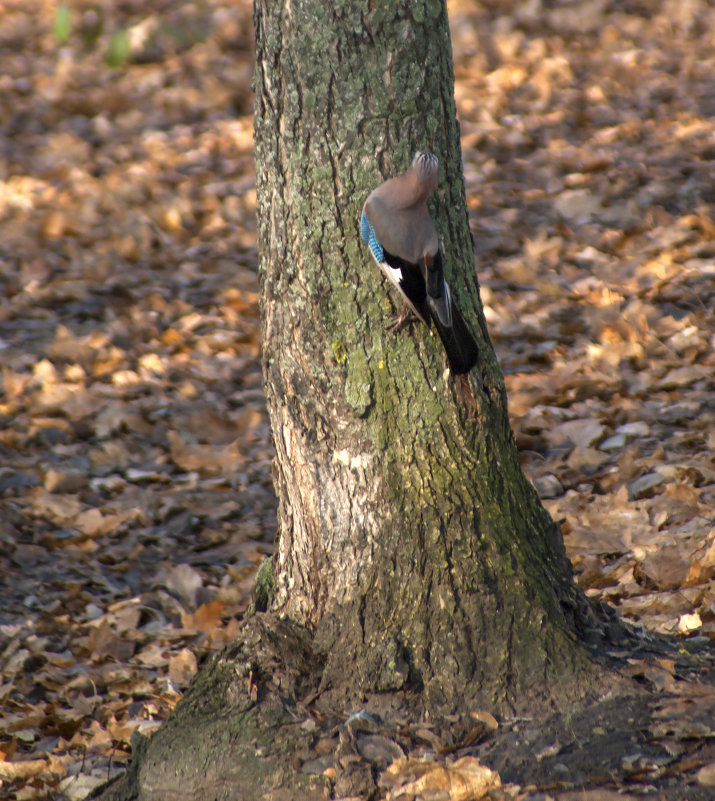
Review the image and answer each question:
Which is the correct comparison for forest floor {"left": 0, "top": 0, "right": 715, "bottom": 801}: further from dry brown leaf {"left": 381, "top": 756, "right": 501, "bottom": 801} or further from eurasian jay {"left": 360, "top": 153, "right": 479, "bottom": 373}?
eurasian jay {"left": 360, "top": 153, "right": 479, "bottom": 373}

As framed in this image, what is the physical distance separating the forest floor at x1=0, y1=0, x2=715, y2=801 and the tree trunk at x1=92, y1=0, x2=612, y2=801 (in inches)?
11.4

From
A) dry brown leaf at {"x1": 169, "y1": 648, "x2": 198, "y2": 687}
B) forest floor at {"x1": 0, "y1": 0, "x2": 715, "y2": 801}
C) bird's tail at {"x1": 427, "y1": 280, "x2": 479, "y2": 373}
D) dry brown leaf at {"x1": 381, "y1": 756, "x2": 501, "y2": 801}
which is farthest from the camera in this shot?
dry brown leaf at {"x1": 169, "y1": 648, "x2": 198, "y2": 687}

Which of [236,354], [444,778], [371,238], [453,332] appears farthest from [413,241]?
[236,354]

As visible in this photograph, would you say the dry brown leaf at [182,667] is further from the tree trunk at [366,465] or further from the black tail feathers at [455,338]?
the black tail feathers at [455,338]

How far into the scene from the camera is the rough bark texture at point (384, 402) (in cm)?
245

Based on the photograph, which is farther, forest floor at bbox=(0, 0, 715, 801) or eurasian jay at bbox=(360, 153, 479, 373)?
forest floor at bbox=(0, 0, 715, 801)

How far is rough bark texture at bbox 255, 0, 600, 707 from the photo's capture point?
2.45 m

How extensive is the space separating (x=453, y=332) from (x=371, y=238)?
34cm

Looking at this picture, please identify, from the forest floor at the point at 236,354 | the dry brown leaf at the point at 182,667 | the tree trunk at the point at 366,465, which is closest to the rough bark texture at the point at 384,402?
the tree trunk at the point at 366,465

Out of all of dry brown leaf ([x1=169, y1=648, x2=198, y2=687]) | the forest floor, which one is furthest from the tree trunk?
dry brown leaf ([x1=169, y1=648, x2=198, y2=687])

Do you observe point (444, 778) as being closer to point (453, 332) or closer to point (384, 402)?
point (384, 402)

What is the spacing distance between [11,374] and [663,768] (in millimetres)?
4455

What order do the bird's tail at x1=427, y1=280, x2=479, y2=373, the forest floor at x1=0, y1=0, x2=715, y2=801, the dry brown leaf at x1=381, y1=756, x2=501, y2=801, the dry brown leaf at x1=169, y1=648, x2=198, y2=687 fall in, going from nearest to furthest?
the dry brown leaf at x1=381, y1=756, x2=501, y2=801
the bird's tail at x1=427, y1=280, x2=479, y2=373
the forest floor at x1=0, y1=0, x2=715, y2=801
the dry brown leaf at x1=169, y1=648, x2=198, y2=687

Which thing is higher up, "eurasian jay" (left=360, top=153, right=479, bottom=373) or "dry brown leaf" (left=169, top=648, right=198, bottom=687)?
"eurasian jay" (left=360, top=153, right=479, bottom=373)
